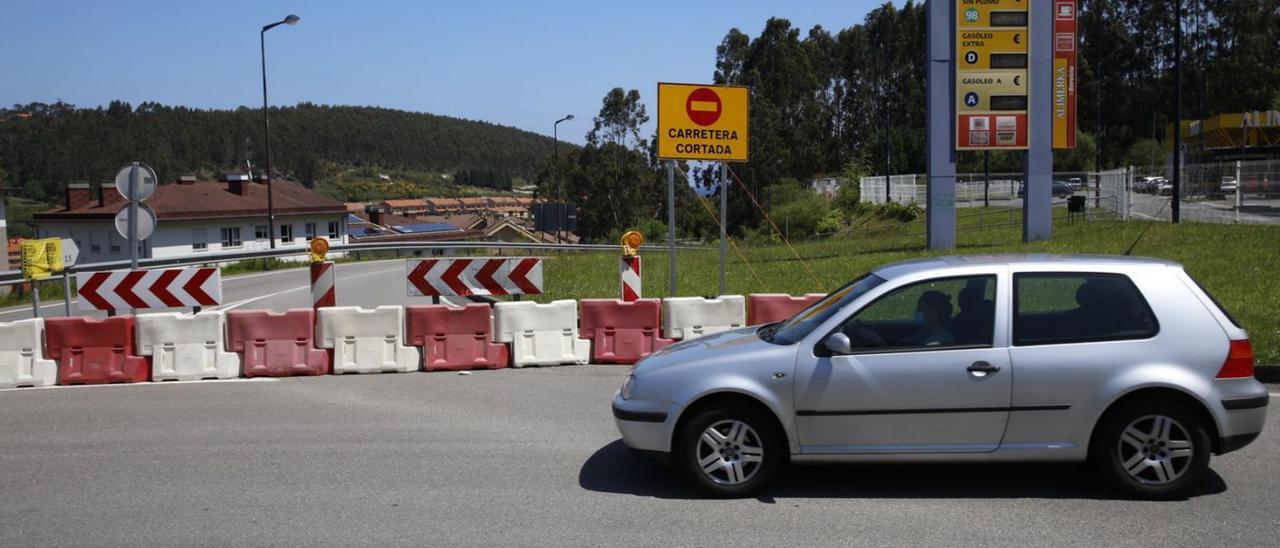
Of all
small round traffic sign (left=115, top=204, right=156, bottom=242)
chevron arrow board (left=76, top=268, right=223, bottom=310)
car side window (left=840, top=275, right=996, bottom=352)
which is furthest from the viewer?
small round traffic sign (left=115, top=204, right=156, bottom=242)

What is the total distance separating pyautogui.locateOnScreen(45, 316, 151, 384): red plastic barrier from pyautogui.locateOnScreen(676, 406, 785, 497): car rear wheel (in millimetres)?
7273

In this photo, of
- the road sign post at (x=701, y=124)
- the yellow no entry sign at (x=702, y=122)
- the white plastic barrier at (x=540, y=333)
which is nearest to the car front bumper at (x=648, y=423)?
the white plastic barrier at (x=540, y=333)

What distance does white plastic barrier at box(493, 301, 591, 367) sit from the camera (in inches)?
452

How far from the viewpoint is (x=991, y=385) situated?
6254mm

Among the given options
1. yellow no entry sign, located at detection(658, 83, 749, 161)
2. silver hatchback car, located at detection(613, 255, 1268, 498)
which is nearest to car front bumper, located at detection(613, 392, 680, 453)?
silver hatchback car, located at detection(613, 255, 1268, 498)

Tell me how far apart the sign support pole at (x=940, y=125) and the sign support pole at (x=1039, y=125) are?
6.24ft

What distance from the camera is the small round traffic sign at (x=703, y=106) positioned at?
1408 centimetres

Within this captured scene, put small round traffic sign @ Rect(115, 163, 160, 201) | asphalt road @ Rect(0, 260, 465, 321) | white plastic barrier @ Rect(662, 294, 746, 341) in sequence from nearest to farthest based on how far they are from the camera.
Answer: white plastic barrier @ Rect(662, 294, 746, 341), small round traffic sign @ Rect(115, 163, 160, 201), asphalt road @ Rect(0, 260, 465, 321)

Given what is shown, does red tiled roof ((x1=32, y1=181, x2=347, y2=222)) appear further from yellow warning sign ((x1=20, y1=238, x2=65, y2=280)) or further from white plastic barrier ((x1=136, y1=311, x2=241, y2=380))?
white plastic barrier ((x1=136, y1=311, x2=241, y2=380))

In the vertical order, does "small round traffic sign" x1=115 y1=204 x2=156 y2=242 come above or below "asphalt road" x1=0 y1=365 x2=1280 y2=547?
above

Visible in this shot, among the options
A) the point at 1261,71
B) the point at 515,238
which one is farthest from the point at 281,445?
the point at 1261,71

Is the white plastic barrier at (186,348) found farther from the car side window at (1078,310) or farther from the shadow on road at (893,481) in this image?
the car side window at (1078,310)

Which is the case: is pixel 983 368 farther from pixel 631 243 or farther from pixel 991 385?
pixel 631 243

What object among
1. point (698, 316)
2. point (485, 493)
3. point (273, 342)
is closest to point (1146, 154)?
point (698, 316)
